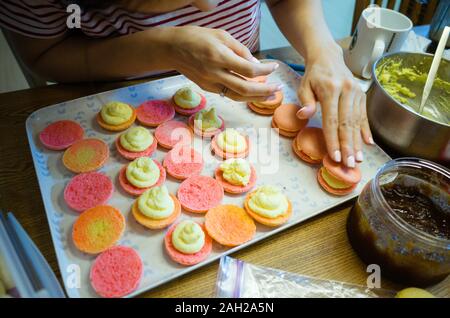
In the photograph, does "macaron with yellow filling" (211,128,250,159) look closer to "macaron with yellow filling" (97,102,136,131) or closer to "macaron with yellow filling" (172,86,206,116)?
"macaron with yellow filling" (172,86,206,116)

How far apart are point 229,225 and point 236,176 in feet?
0.51

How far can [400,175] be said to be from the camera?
0.86 m

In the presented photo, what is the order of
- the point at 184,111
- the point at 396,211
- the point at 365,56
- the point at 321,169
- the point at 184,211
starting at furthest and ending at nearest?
the point at 365,56 → the point at 184,111 → the point at 321,169 → the point at 184,211 → the point at 396,211

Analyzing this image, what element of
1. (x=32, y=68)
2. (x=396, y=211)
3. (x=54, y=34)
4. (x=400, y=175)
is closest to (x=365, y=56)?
(x=400, y=175)

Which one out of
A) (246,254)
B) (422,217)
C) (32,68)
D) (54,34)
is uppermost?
(54,34)

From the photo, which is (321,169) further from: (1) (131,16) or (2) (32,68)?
(2) (32,68)

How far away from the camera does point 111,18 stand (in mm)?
1109

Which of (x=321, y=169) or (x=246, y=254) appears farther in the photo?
(x=321, y=169)

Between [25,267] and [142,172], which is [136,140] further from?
[25,267]

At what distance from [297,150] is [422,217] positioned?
0.41m

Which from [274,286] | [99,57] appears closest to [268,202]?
[274,286]

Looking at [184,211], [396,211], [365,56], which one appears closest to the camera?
[396,211]

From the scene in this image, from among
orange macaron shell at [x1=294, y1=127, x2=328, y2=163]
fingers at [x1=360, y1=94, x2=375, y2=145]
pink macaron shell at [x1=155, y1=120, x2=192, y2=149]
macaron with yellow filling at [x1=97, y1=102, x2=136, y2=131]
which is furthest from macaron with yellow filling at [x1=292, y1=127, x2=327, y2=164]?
macaron with yellow filling at [x1=97, y1=102, x2=136, y2=131]

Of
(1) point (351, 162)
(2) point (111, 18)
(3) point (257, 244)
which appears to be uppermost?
(2) point (111, 18)
